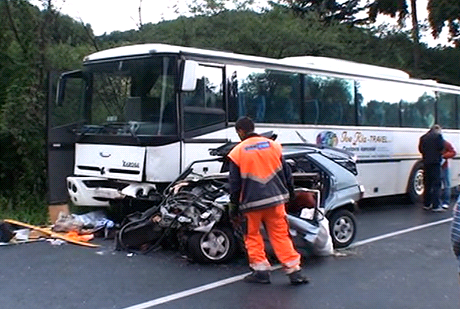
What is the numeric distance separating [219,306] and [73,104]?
584cm

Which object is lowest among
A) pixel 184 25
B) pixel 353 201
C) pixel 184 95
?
pixel 353 201

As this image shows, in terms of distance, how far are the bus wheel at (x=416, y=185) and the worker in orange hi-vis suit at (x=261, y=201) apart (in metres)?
8.07

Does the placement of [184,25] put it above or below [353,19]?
below

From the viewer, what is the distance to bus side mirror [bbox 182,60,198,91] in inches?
358

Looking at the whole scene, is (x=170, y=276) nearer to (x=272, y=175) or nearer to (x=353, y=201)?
(x=272, y=175)

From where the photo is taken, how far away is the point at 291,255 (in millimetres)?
6656

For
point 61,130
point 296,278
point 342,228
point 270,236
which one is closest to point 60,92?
point 61,130

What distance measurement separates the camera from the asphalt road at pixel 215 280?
20.1 feet

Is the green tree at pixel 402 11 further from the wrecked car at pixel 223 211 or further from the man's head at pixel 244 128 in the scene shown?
the man's head at pixel 244 128

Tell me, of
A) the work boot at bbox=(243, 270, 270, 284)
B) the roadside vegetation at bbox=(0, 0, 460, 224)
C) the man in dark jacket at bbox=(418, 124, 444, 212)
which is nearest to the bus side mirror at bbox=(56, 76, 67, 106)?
the roadside vegetation at bbox=(0, 0, 460, 224)

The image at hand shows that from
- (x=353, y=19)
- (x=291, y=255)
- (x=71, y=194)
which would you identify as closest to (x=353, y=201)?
(x=291, y=255)

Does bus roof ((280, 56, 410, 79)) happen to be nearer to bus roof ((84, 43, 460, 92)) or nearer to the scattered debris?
bus roof ((84, 43, 460, 92))

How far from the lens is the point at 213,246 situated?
306 inches

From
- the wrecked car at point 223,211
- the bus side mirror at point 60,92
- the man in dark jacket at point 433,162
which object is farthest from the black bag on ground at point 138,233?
the man in dark jacket at point 433,162
